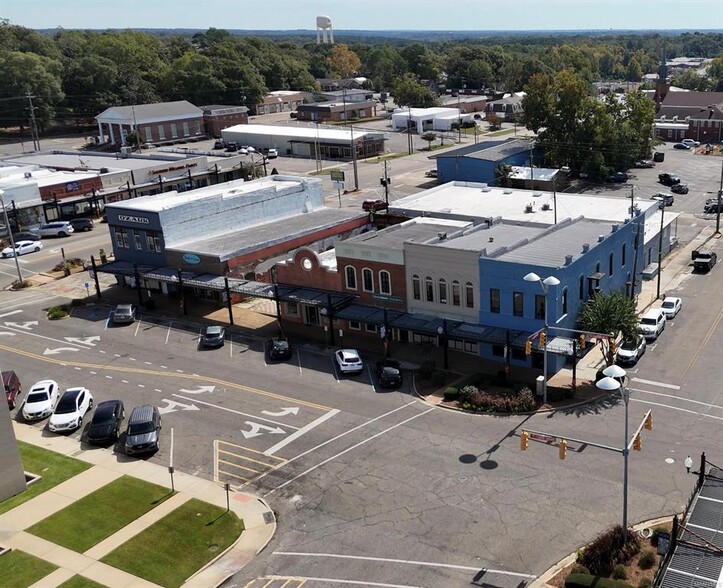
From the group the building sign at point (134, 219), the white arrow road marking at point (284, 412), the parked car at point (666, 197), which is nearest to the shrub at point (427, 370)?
the white arrow road marking at point (284, 412)

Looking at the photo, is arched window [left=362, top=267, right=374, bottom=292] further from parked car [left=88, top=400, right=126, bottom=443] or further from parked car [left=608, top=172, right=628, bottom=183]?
parked car [left=608, top=172, right=628, bottom=183]

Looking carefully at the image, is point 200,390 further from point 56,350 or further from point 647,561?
point 647,561

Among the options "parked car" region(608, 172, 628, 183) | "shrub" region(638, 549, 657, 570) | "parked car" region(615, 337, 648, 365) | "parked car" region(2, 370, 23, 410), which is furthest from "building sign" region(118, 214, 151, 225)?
Answer: "parked car" region(608, 172, 628, 183)

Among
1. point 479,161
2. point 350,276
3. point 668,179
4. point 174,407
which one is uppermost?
point 479,161

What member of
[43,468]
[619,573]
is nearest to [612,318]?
[619,573]

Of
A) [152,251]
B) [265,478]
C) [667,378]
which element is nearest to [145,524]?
[265,478]

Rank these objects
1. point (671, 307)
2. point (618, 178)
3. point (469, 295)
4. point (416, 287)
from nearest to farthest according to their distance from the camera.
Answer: point (469, 295) < point (416, 287) < point (671, 307) < point (618, 178)

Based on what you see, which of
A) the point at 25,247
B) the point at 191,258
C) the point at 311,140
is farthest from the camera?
the point at 311,140
